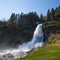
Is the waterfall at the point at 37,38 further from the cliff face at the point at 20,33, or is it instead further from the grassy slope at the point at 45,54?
the grassy slope at the point at 45,54

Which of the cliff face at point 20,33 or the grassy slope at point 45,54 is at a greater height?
the cliff face at point 20,33

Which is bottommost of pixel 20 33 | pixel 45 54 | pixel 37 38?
pixel 45 54

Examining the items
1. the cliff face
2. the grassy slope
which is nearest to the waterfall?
the cliff face

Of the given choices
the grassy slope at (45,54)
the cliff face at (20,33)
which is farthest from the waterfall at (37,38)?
the grassy slope at (45,54)

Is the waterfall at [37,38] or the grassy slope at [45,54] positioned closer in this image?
the grassy slope at [45,54]

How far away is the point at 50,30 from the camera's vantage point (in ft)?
322

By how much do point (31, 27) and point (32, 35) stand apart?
6507 millimetres

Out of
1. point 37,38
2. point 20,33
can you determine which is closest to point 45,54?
point 37,38

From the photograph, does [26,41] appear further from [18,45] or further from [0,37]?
[0,37]

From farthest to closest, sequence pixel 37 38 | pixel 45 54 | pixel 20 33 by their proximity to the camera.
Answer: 1. pixel 20 33
2. pixel 37 38
3. pixel 45 54

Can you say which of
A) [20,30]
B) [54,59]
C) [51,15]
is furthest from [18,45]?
[54,59]

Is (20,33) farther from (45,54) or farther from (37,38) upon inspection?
(45,54)

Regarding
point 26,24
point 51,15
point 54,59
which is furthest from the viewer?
point 51,15

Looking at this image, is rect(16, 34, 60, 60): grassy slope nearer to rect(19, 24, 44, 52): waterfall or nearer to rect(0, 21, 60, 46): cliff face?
rect(19, 24, 44, 52): waterfall
